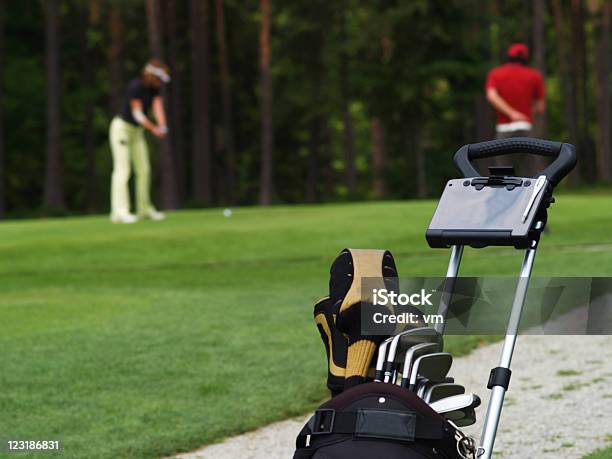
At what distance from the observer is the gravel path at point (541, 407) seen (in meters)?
5.74

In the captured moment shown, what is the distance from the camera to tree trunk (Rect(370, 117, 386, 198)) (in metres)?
51.7

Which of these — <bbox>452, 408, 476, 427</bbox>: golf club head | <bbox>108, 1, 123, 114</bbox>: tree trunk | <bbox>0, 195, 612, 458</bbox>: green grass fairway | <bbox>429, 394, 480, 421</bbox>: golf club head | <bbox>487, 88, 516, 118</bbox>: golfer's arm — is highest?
<bbox>108, 1, 123, 114</bbox>: tree trunk

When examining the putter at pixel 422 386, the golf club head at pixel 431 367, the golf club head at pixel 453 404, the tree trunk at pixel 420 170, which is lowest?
the tree trunk at pixel 420 170

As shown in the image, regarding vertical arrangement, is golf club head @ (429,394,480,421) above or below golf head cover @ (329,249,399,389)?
below

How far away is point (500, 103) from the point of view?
1368 centimetres

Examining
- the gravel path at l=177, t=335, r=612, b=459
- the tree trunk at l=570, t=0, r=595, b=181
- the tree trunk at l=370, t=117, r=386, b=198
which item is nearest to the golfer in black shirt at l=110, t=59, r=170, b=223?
the gravel path at l=177, t=335, r=612, b=459

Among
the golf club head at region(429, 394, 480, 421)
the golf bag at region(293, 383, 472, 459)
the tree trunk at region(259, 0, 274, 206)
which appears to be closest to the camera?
the golf bag at region(293, 383, 472, 459)

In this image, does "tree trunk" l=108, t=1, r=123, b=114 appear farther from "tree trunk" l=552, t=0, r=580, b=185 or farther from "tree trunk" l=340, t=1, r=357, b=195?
"tree trunk" l=552, t=0, r=580, b=185

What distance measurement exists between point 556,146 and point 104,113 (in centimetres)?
5406

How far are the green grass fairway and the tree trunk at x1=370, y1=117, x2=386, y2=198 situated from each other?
1246 inches

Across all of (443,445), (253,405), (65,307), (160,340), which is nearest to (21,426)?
(253,405)

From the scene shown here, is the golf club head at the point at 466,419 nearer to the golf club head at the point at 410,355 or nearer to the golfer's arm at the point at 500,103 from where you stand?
the golf club head at the point at 410,355

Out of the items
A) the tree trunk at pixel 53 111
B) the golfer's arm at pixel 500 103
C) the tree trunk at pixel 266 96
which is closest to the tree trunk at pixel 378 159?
the tree trunk at pixel 266 96

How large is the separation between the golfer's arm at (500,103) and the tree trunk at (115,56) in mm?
35364
